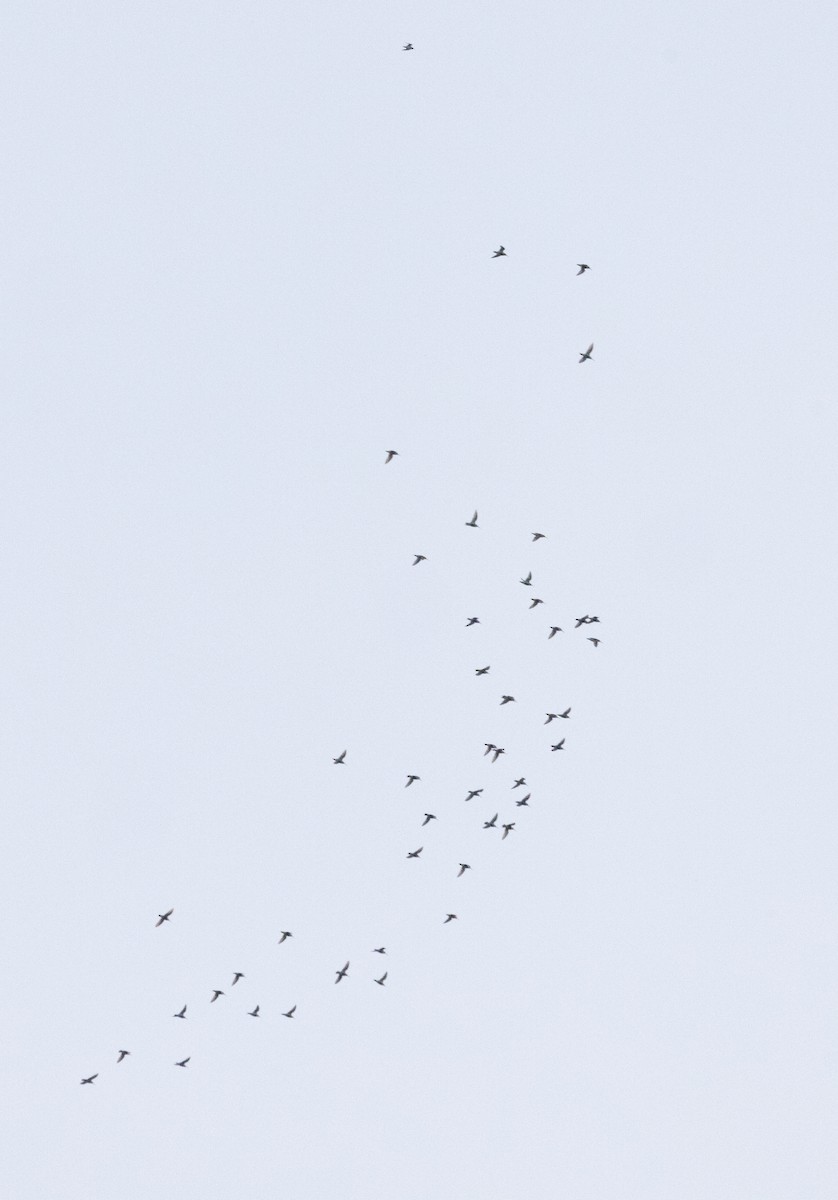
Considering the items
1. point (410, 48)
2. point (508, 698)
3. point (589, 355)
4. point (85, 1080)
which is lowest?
point (85, 1080)

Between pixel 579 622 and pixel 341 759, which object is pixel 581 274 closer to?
pixel 579 622

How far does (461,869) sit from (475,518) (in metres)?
29.1

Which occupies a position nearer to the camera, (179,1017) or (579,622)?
(179,1017)

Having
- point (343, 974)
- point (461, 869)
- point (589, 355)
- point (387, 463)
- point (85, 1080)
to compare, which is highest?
point (589, 355)

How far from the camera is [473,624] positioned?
5906 inches

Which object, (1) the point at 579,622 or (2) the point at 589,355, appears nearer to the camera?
(2) the point at 589,355

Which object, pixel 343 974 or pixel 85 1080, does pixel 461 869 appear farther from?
pixel 85 1080

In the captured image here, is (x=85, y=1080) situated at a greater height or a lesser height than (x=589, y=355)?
lesser

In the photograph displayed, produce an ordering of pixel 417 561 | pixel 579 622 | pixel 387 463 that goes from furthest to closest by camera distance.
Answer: pixel 579 622 → pixel 417 561 → pixel 387 463

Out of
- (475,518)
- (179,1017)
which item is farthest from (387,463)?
(179,1017)

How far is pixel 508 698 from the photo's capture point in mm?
151750

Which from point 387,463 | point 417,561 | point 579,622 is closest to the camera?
point 387,463

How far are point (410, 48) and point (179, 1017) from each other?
3065 inches

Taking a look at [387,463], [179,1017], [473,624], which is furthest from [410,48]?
[179,1017]
